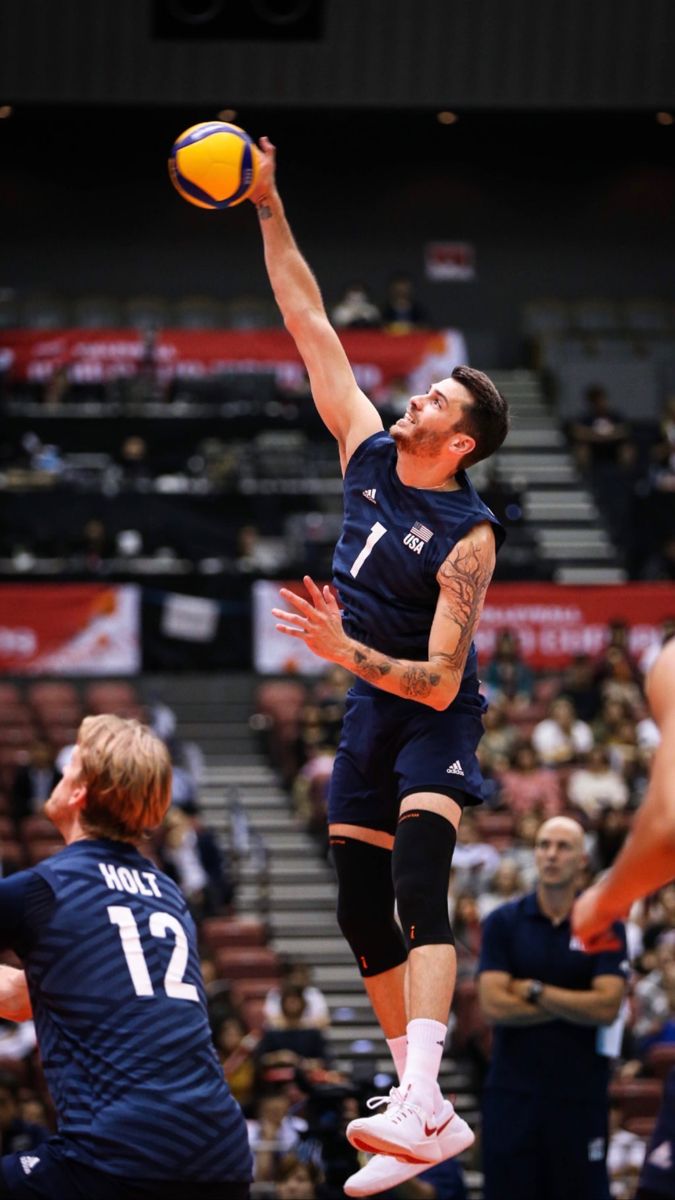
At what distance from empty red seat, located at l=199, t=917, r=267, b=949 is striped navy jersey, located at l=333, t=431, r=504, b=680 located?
360 inches

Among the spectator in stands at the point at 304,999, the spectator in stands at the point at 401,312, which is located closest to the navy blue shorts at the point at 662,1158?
the spectator in stands at the point at 304,999

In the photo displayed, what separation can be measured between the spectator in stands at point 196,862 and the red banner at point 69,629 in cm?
452

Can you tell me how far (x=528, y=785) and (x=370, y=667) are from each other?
1167 centimetres

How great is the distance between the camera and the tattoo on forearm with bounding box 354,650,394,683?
18.5ft

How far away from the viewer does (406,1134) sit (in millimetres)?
5309

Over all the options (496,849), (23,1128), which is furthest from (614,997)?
(496,849)

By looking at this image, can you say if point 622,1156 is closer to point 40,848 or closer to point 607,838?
point 607,838

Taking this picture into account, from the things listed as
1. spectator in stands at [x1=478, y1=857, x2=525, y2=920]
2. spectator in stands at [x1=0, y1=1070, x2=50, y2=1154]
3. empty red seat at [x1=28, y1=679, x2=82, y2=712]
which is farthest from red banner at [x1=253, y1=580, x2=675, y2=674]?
spectator in stands at [x1=0, y1=1070, x2=50, y2=1154]

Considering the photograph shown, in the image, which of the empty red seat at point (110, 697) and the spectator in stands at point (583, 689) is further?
the spectator in stands at point (583, 689)

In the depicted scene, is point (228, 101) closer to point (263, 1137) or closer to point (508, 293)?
point (508, 293)

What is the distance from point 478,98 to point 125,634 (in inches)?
354

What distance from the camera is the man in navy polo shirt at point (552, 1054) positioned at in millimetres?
7836

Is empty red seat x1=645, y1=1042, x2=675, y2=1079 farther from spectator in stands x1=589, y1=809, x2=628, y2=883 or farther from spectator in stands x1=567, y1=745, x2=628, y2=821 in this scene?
spectator in stands x1=567, y1=745, x2=628, y2=821

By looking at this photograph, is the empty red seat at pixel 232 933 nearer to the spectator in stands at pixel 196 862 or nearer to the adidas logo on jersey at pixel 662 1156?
the spectator in stands at pixel 196 862
